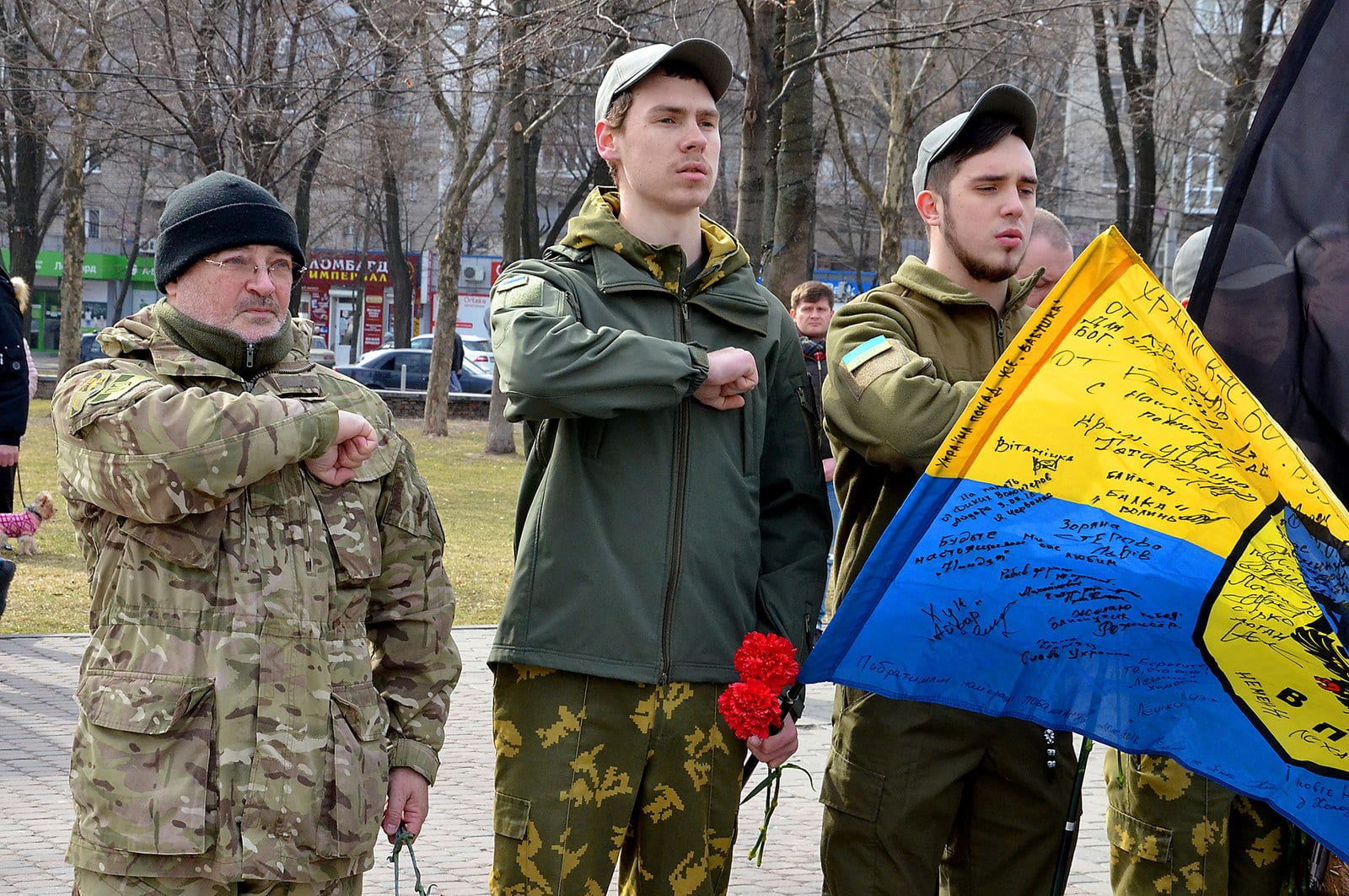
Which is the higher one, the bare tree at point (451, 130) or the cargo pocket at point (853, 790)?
the bare tree at point (451, 130)

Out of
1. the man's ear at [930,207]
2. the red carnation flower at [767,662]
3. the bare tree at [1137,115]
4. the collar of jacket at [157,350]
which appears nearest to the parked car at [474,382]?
the bare tree at [1137,115]

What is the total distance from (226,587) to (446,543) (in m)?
8.43

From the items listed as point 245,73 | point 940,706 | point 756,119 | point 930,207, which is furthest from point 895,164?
point 940,706

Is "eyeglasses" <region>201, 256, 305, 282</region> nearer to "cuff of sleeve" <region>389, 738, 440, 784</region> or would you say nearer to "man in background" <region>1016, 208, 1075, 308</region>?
"cuff of sleeve" <region>389, 738, 440, 784</region>

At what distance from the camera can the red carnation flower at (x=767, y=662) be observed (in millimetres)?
3305

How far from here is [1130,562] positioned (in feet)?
9.16

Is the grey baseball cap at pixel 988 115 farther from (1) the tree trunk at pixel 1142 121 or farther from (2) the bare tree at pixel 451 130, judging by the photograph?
(1) the tree trunk at pixel 1142 121

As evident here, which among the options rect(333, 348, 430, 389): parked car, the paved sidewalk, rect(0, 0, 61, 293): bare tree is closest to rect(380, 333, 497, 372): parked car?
rect(333, 348, 430, 389): parked car

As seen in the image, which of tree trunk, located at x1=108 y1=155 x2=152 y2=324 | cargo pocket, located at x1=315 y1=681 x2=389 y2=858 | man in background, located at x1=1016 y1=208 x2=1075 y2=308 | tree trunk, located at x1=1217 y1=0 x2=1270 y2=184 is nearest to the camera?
cargo pocket, located at x1=315 y1=681 x2=389 y2=858

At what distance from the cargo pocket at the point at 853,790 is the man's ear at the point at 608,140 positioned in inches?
62.5

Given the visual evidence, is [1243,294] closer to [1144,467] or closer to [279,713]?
[1144,467]

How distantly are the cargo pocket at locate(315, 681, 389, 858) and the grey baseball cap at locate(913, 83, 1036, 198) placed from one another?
1783 millimetres

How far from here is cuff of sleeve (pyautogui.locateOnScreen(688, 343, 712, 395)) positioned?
3.21 metres

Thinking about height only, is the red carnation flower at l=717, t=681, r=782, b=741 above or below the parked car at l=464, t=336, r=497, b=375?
below
